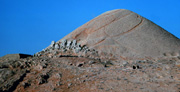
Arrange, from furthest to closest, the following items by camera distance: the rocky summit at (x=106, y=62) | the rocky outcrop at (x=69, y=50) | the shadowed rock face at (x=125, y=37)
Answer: the shadowed rock face at (x=125, y=37), the rocky outcrop at (x=69, y=50), the rocky summit at (x=106, y=62)

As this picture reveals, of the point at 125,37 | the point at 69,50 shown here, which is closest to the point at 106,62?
the point at 69,50

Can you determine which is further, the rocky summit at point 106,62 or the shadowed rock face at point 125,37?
the shadowed rock face at point 125,37

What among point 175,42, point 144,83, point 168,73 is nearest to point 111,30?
point 175,42

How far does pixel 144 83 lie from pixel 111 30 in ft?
15.5

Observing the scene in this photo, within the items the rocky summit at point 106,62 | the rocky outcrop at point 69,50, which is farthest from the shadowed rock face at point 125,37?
the rocky outcrop at point 69,50

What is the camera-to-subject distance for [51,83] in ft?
14.1

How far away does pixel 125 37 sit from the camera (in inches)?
319

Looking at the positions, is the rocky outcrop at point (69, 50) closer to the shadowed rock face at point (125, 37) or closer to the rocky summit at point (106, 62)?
the rocky summit at point (106, 62)

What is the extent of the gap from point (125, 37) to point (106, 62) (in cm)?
237

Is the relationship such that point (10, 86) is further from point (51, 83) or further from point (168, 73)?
point (168, 73)

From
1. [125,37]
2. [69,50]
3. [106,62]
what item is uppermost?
[125,37]

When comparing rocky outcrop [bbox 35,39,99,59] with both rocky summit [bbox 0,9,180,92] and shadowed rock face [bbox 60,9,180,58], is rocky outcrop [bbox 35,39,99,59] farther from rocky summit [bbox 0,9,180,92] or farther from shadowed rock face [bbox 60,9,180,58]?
shadowed rock face [bbox 60,9,180,58]

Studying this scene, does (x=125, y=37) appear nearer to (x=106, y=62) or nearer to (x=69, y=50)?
(x=106, y=62)

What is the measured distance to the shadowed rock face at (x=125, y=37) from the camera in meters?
7.56
